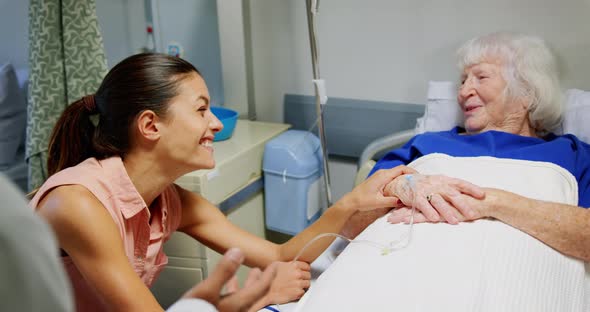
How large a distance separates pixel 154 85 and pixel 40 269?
0.93m

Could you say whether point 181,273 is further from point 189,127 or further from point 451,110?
point 451,110

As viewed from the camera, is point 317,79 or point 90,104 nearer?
point 90,104

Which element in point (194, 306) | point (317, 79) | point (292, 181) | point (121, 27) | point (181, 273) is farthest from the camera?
point (121, 27)

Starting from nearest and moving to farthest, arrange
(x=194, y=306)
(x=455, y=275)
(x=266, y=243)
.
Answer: (x=194, y=306) → (x=455, y=275) → (x=266, y=243)

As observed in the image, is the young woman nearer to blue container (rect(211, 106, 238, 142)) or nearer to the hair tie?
the hair tie

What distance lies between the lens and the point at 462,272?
1.13 m

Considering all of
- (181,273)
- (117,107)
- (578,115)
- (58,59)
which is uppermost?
(58,59)

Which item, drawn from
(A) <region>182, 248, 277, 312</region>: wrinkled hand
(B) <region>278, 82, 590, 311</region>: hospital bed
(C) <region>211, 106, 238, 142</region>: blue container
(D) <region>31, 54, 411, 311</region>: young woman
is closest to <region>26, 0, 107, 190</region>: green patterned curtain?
(C) <region>211, 106, 238, 142</region>: blue container

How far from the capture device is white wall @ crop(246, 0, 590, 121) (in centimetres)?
192

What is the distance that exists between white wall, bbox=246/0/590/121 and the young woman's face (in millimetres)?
1054

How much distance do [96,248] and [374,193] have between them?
74 centimetres

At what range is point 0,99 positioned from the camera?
2361 millimetres

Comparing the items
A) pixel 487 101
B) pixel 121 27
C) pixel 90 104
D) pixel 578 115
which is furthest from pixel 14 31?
pixel 578 115

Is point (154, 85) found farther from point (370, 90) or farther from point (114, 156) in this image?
point (370, 90)
